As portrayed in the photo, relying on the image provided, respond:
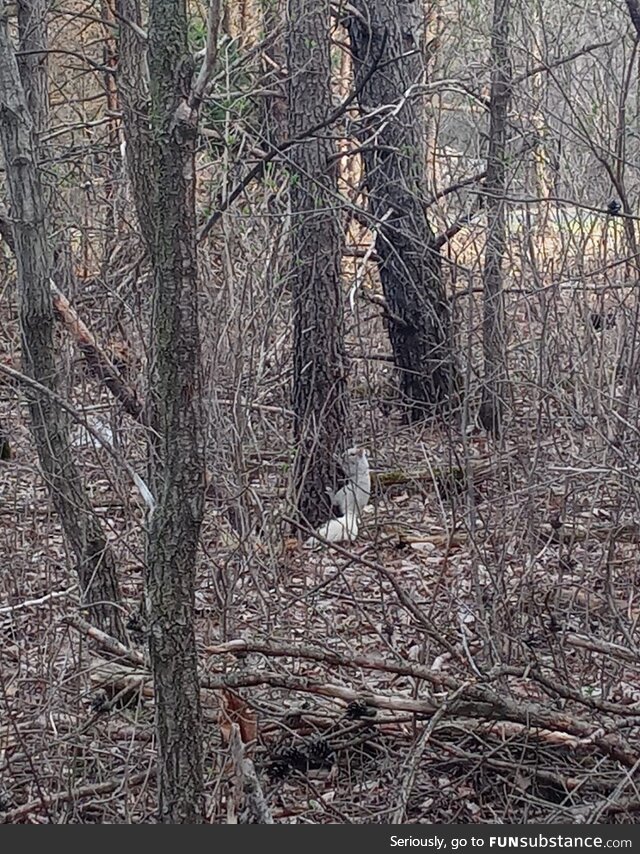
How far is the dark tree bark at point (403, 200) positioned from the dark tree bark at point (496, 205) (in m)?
0.60

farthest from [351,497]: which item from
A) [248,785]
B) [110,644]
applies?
[248,785]

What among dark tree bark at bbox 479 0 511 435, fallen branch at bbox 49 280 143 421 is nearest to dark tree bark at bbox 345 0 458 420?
dark tree bark at bbox 479 0 511 435

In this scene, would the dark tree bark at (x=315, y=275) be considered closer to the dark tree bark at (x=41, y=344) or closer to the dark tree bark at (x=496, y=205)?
the dark tree bark at (x=496, y=205)

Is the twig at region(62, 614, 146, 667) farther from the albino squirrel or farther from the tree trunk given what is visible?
the albino squirrel

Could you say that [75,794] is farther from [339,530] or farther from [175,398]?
[339,530]

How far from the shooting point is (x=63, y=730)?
3824mm

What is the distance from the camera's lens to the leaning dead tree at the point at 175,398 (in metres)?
2.39

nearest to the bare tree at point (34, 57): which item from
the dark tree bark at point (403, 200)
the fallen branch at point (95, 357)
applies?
the fallen branch at point (95, 357)

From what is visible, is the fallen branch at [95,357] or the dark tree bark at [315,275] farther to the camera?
the dark tree bark at [315,275]

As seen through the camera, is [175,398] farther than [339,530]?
No

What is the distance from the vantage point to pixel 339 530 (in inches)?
251

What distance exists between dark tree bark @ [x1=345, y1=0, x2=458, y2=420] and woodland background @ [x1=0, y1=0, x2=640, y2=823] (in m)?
0.03

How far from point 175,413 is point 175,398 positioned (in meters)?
0.04

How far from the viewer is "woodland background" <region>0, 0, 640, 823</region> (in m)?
3.20
